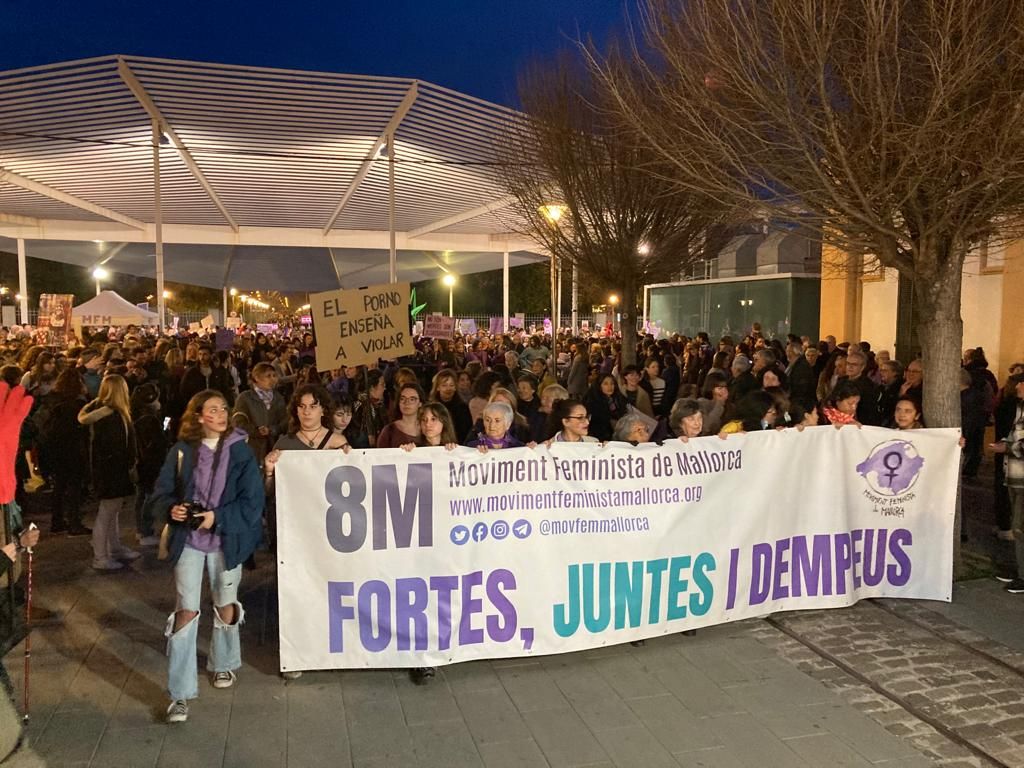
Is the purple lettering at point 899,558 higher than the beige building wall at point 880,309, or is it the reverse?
the beige building wall at point 880,309

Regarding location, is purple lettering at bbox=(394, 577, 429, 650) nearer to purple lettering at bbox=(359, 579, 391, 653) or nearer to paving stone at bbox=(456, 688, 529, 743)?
purple lettering at bbox=(359, 579, 391, 653)

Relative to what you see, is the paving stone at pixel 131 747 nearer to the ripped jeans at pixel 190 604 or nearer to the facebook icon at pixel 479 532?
the ripped jeans at pixel 190 604

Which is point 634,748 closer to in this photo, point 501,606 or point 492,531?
point 501,606

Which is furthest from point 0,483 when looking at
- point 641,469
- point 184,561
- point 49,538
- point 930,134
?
point 930,134

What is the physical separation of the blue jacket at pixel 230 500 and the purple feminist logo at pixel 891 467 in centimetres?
416

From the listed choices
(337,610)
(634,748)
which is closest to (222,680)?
(337,610)

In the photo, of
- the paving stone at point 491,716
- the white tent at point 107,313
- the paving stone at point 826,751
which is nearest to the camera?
the paving stone at point 826,751

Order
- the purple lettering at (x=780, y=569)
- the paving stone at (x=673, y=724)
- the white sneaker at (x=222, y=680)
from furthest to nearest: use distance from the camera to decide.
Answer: the purple lettering at (x=780, y=569), the white sneaker at (x=222, y=680), the paving stone at (x=673, y=724)

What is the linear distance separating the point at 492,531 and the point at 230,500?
1519 millimetres

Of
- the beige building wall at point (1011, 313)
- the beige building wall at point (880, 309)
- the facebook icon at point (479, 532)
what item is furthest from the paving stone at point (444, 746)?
the beige building wall at point (880, 309)

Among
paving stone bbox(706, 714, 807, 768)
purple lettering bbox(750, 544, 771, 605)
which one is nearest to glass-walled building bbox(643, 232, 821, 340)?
purple lettering bbox(750, 544, 771, 605)

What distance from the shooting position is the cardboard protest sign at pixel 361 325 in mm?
7027

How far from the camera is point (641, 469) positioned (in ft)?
17.0

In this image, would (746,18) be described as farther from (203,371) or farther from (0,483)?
(203,371)
